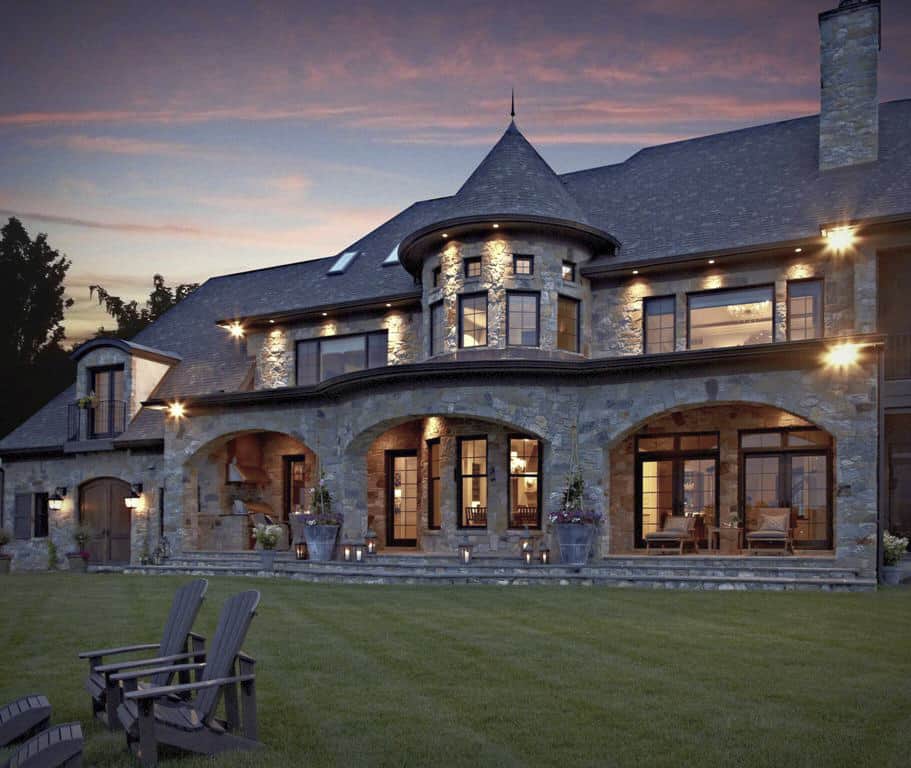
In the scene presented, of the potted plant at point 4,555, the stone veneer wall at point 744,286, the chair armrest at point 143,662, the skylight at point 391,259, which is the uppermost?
the skylight at point 391,259

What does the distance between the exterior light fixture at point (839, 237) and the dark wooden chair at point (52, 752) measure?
16.1 metres

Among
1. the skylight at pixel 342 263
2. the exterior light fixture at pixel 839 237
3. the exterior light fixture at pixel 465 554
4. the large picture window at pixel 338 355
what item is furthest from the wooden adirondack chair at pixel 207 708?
the skylight at pixel 342 263

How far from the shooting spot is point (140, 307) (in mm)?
46375

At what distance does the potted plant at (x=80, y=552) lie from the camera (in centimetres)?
2409

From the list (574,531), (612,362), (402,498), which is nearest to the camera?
(574,531)

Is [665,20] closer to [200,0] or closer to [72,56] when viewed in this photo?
[200,0]

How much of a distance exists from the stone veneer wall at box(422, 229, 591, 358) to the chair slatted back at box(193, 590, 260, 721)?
13.7 m

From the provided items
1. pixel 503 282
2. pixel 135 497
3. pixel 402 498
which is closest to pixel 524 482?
pixel 402 498

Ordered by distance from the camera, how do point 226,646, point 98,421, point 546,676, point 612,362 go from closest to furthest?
point 226,646 < point 546,676 < point 612,362 < point 98,421

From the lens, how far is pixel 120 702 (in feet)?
20.2

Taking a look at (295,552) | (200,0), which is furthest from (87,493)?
(200,0)

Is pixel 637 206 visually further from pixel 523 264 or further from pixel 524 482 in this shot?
pixel 524 482

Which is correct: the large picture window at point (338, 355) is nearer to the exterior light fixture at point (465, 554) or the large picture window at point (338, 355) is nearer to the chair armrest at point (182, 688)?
the exterior light fixture at point (465, 554)

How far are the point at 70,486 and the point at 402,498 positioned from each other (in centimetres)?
1028
